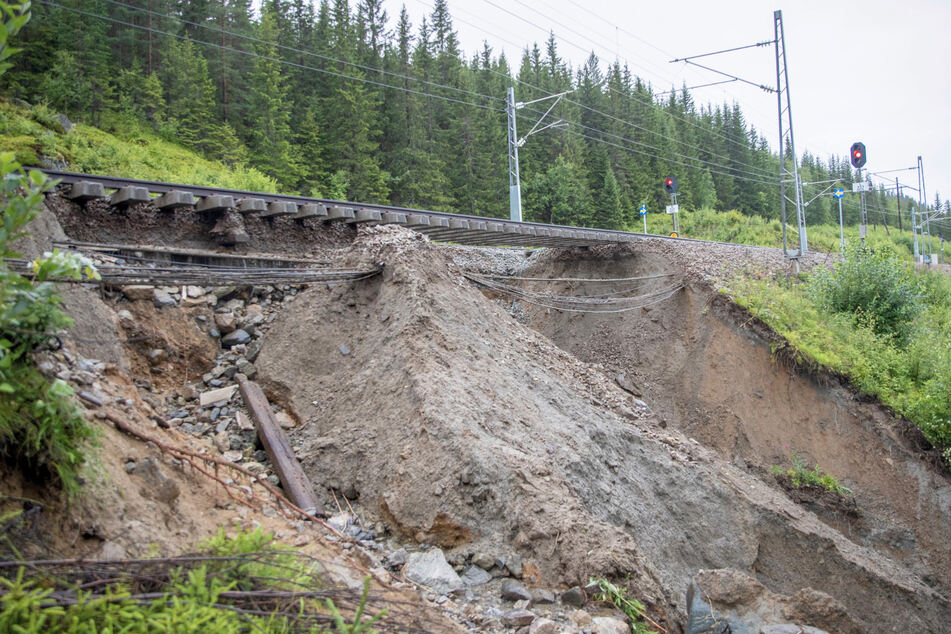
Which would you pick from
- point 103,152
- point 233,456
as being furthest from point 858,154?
point 103,152

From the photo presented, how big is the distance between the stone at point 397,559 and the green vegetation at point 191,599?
2.04 m

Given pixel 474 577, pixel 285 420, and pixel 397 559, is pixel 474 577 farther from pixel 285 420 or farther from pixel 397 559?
pixel 285 420

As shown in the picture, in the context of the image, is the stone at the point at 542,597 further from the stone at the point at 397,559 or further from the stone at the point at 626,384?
the stone at the point at 626,384

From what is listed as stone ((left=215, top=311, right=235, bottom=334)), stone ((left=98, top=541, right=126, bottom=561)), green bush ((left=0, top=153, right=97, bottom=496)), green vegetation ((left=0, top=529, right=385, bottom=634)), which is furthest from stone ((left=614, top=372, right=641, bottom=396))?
green bush ((left=0, top=153, right=97, bottom=496))

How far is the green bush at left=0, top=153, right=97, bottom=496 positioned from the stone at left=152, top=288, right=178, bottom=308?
4.62 m

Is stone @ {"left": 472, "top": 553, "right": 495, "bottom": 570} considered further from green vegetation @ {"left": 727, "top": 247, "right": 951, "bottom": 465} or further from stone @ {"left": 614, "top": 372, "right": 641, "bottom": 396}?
green vegetation @ {"left": 727, "top": 247, "right": 951, "bottom": 465}

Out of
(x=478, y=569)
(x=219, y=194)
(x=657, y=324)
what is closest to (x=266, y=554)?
(x=478, y=569)

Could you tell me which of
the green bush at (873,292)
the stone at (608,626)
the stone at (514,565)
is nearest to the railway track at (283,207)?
the stone at (514,565)

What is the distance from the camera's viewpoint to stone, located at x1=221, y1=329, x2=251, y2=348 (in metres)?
8.78

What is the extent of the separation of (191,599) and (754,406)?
14.8 metres

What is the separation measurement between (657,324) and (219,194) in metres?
11.7

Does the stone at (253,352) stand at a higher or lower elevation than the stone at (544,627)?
higher

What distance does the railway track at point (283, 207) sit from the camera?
8.50 m

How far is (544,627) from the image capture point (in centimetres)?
520
